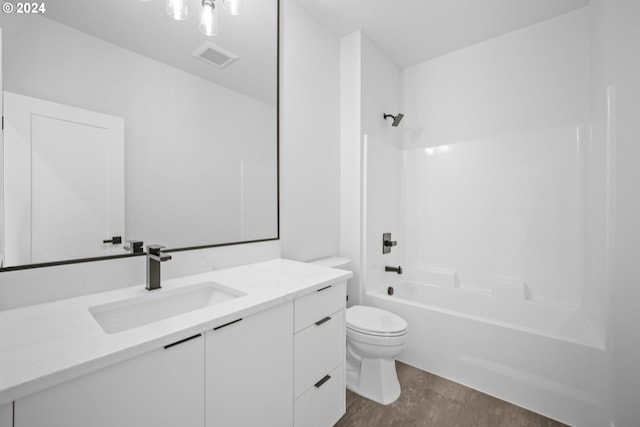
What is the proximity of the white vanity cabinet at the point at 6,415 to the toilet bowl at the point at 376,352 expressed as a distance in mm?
1482

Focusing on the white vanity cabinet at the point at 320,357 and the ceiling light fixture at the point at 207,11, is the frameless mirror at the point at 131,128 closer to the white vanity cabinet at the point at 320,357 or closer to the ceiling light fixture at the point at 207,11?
the ceiling light fixture at the point at 207,11

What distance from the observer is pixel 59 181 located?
974 millimetres

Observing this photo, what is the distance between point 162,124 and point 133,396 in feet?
3.56

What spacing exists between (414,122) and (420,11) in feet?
3.23

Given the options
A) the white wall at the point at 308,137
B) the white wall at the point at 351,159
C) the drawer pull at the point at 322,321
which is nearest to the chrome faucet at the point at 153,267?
the drawer pull at the point at 322,321

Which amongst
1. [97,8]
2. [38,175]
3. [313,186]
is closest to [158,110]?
[97,8]

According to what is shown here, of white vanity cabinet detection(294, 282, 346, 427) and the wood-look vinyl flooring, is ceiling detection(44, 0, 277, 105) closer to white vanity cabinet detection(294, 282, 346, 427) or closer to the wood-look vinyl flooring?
white vanity cabinet detection(294, 282, 346, 427)

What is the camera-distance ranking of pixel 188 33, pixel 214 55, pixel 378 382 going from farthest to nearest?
pixel 378 382 → pixel 214 55 → pixel 188 33

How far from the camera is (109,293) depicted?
1.07m

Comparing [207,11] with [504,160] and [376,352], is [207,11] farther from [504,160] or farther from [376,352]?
[504,160]

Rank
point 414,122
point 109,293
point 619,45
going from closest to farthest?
point 109,293 < point 619,45 < point 414,122

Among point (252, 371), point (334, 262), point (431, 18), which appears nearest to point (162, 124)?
point (252, 371)

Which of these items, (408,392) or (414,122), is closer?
(408,392)

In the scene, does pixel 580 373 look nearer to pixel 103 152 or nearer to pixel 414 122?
A: pixel 414 122
